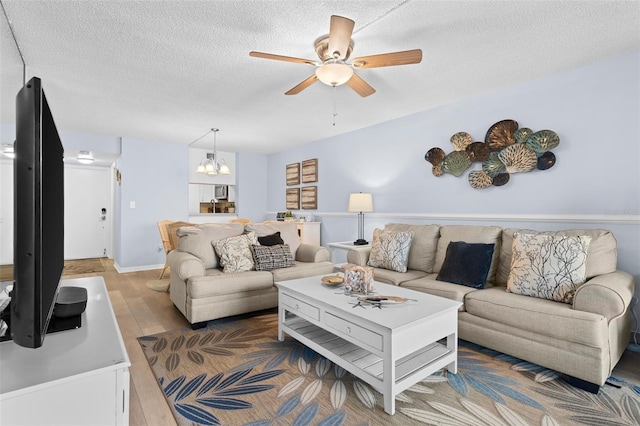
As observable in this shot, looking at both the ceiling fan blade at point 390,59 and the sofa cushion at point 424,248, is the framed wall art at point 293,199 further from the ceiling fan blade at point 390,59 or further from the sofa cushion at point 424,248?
the ceiling fan blade at point 390,59

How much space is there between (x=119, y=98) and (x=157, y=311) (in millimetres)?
2277

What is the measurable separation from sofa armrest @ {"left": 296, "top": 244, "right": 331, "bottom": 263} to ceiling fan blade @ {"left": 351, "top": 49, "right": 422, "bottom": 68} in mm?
2202

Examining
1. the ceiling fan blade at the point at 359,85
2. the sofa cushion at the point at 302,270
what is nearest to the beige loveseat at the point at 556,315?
the sofa cushion at the point at 302,270

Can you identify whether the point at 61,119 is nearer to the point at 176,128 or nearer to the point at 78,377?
the point at 176,128

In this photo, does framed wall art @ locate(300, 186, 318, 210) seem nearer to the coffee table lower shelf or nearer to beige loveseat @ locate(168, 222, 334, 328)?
beige loveseat @ locate(168, 222, 334, 328)

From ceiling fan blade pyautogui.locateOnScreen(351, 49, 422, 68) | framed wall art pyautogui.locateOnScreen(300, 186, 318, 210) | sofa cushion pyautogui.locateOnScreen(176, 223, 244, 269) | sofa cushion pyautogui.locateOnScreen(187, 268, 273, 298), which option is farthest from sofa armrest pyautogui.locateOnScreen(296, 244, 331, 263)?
ceiling fan blade pyautogui.locateOnScreen(351, 49, 422, 68)

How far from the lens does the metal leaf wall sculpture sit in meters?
2.95

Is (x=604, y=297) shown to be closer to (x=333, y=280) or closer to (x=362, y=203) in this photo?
(x=333, y=280)

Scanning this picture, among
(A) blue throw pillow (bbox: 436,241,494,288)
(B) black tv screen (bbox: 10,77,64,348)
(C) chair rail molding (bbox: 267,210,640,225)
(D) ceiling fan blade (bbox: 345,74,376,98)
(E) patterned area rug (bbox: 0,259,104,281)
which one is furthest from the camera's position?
(E) patterned area rug (bbox: 0,259,104,281)

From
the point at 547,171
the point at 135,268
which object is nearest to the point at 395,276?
the point at 547,171

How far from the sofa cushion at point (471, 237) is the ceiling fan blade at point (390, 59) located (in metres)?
1.72

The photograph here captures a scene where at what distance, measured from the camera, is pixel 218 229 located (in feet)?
11.7

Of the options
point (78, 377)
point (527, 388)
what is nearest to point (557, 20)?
point (527, 388)

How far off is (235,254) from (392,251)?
5.24ft
